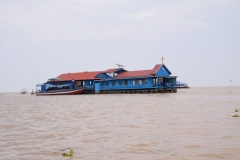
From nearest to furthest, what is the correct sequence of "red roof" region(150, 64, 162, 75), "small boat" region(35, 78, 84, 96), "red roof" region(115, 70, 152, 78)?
"red roof" region(150, 64, 162, 75), "red roof" region(115, 70, 152, 78), "small boat" region(35, 78, 84, 96)

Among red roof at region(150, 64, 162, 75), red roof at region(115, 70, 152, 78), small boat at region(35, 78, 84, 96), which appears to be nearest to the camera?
red roof at region(150, 64, 162, 75)

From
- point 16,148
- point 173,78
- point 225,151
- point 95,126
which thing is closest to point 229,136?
point 225,151

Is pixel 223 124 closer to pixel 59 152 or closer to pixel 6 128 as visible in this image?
pixel 59 152

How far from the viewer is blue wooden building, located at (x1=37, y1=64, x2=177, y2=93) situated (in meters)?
43.0

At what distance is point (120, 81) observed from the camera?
47469 mm

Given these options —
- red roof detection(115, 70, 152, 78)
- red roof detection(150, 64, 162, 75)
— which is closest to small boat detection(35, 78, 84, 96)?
red roof detection(115, 70, 152, 78)

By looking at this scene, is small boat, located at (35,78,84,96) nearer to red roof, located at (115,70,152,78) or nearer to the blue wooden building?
the blue wooden building

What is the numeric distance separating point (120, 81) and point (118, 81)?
48cm

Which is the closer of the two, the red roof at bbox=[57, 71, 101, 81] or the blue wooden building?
the blue wooden building

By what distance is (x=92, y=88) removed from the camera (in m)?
51.2

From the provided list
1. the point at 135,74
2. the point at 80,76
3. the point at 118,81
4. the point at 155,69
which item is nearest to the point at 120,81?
the point at 118,81

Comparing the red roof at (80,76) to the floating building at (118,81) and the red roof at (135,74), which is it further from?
the red roof at (135,74)

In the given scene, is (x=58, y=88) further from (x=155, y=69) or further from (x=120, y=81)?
(x=155, y=69)

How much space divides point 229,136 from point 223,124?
7.46ft
